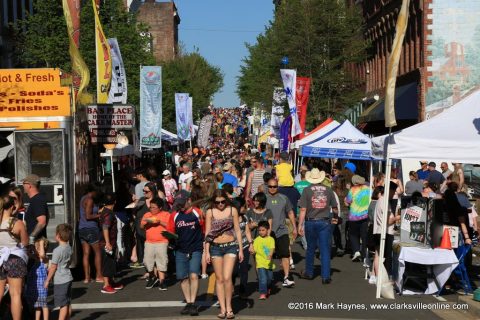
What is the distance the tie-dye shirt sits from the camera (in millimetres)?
16641

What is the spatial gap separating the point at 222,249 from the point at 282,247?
2869 millimetres

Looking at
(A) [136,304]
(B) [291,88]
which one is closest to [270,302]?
(A) [136,304]

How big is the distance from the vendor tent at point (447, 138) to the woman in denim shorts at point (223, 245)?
2.73m

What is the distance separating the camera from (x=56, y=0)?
3556 cm

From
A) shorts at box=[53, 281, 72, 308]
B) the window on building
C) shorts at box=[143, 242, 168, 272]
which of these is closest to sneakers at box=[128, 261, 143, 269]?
shorts at box=[143, 242, 168, 272]

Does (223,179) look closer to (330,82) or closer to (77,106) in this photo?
(77,106)

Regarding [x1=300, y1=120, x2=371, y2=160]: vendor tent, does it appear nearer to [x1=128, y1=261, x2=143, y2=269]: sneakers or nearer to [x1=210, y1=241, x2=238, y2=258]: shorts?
[x1=128, y1=261, x2=143, y2=269]: sneakers

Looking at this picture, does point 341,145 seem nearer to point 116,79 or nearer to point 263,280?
point 116,79

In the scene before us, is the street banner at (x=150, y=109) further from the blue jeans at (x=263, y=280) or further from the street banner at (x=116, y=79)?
the blue jeans at (x=263, y=280)

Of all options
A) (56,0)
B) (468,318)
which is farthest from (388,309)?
(56,0)

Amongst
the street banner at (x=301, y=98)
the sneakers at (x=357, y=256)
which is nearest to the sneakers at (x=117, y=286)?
the sneakers at (x=357, y=256)

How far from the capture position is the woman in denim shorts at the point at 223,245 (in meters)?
11.2

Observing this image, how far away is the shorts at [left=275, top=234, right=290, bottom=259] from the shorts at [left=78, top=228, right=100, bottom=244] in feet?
9.14

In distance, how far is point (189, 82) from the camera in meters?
79.2
